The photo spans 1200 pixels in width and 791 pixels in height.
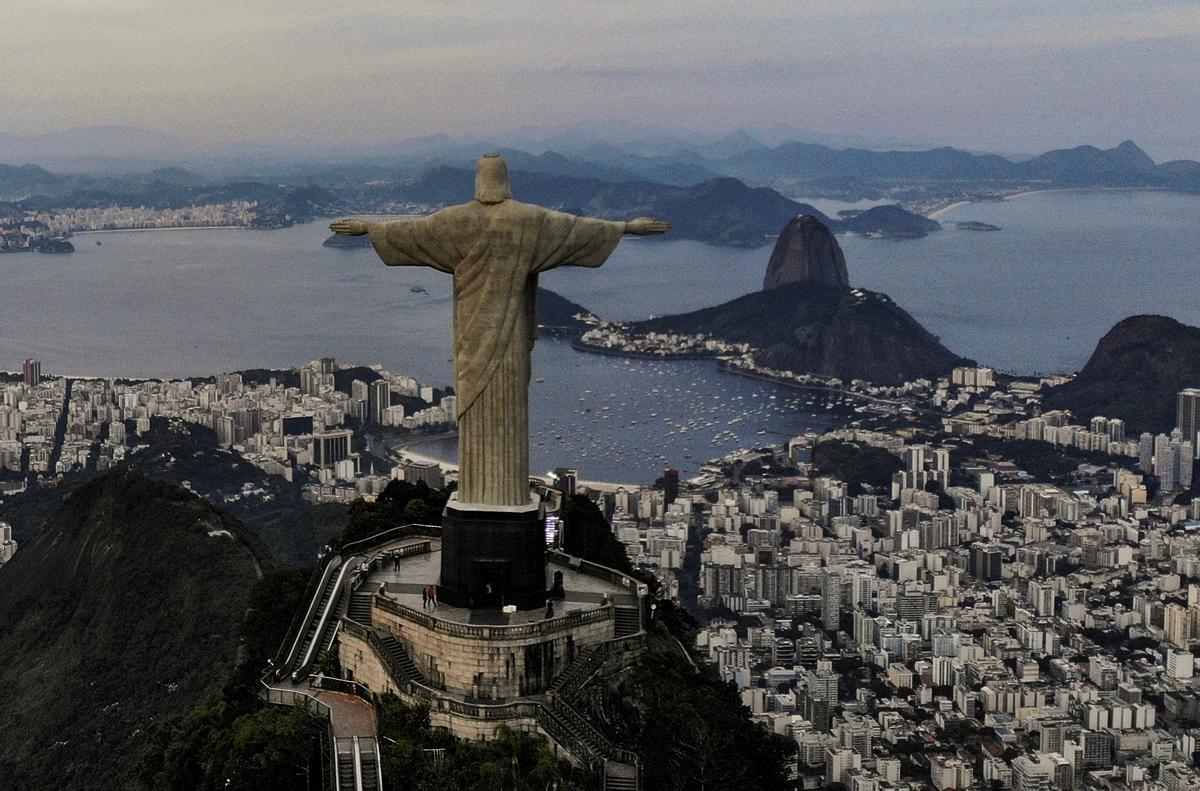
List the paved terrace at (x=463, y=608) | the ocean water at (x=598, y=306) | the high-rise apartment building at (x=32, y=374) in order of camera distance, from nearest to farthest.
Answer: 1. the paved terrace at (x=463, y=608)
2. the ocean water at (x=598, y=306)
3. the high-rise apartment building at (x=32, y=374)

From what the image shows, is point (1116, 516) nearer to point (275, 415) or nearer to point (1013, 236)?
point (275, 415)

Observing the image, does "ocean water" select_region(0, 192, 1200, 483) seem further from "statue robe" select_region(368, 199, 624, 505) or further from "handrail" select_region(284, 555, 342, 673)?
"statue robe" select_region(368, 199, 624, 505)

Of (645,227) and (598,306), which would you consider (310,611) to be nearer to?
(645,227)

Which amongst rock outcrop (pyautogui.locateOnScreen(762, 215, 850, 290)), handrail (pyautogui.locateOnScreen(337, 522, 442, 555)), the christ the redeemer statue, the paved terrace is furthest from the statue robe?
rock outcrop (pyautogui.locateOnScreen(762, 215, 850, 290))

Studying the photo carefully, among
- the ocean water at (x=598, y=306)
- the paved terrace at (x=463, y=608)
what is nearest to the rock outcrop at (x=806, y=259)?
the ocean water at (x=598, y=306)

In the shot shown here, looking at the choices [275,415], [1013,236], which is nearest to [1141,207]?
[1013,236]

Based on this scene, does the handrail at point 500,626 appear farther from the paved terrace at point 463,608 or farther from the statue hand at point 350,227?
the statue hand at point 350,227
